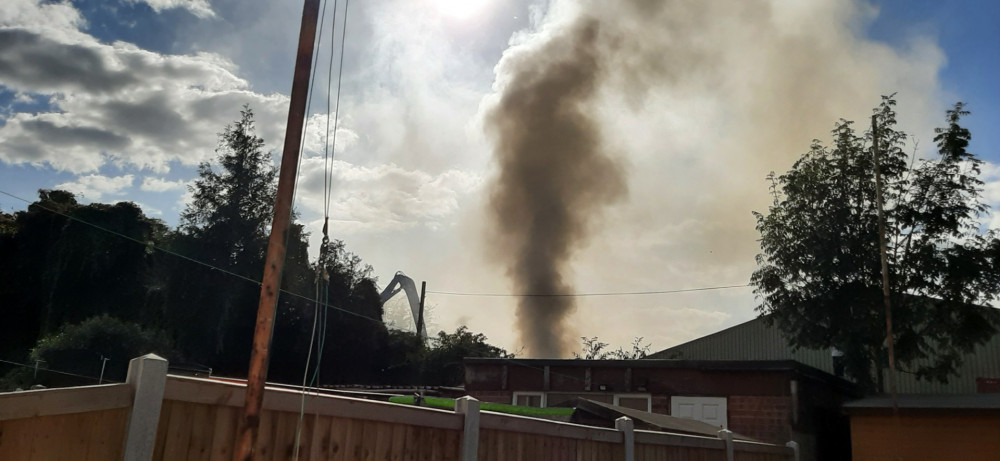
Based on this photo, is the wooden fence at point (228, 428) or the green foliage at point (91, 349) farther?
the green foliage at point (91, 349)

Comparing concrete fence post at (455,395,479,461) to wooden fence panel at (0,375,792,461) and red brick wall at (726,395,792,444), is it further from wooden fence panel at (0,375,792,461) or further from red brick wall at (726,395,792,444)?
red brick wall at (726,395,792,444)

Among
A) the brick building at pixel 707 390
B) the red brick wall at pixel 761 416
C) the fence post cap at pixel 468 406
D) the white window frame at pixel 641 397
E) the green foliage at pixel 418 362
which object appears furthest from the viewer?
the green foliage at pixel 418 362

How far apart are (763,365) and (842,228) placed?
10844mm

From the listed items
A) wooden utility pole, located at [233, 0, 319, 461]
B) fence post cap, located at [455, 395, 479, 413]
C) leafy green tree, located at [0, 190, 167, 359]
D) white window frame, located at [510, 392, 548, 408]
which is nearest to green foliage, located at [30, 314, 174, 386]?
leafy green tree, located at [0, 190, 167, 359]

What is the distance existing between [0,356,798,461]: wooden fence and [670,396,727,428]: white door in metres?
14.2

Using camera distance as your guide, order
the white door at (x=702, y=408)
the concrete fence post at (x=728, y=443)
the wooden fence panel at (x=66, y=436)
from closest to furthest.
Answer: the wooden fence panel at (x=66, y=436) < the concrete fence post at (x=728, y=443) < the white door at (x=702, y=408)

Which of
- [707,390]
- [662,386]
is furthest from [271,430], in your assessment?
[662,386]

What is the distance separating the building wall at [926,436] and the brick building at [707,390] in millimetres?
1973

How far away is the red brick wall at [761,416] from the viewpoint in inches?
861

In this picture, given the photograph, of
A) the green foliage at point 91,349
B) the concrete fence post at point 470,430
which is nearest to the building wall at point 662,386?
the concrete fence post at point 470,430

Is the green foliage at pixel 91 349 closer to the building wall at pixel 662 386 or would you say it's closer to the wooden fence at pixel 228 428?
the building wall at pixel 662 386

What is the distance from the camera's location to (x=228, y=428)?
19.5 ft

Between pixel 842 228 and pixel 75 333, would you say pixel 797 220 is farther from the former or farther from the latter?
pixel 75 333

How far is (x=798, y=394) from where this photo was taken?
2208 centimetres
